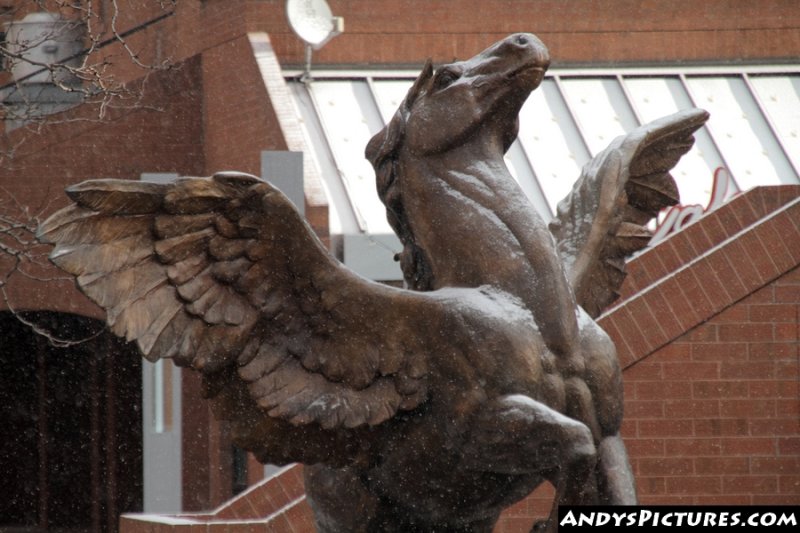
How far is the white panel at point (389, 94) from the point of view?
18.8 m

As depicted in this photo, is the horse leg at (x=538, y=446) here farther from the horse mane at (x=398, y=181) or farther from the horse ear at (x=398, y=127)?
the horse ear at (x=398, y=127)

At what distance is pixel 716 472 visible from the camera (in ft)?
33.9

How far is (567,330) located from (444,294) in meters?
0.44

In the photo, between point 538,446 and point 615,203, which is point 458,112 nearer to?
point 615,203

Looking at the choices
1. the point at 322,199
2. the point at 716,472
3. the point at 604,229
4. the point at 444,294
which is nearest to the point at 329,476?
Answer: the point at 444,294

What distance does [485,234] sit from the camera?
537 cm

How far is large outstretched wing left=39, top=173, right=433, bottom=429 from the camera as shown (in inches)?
201

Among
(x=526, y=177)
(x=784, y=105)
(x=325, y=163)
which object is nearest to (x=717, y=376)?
(x=526, y=177)

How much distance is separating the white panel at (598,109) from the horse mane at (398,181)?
43.0 feet

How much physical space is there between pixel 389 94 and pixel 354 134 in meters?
0.94

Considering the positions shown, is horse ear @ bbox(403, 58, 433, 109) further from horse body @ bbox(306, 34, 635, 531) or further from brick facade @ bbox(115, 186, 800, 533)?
brick facade @ bbox(115, 186, 800, 533)

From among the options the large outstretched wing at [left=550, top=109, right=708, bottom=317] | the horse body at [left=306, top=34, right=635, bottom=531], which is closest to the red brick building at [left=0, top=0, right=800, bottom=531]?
the large outstretched wing at [left=550, top=109, right=708, bottom=317]

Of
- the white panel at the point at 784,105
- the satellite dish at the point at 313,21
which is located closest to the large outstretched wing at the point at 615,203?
the satellite dish at the point at 313,21

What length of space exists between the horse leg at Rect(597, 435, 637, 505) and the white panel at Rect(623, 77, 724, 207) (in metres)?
12.6
